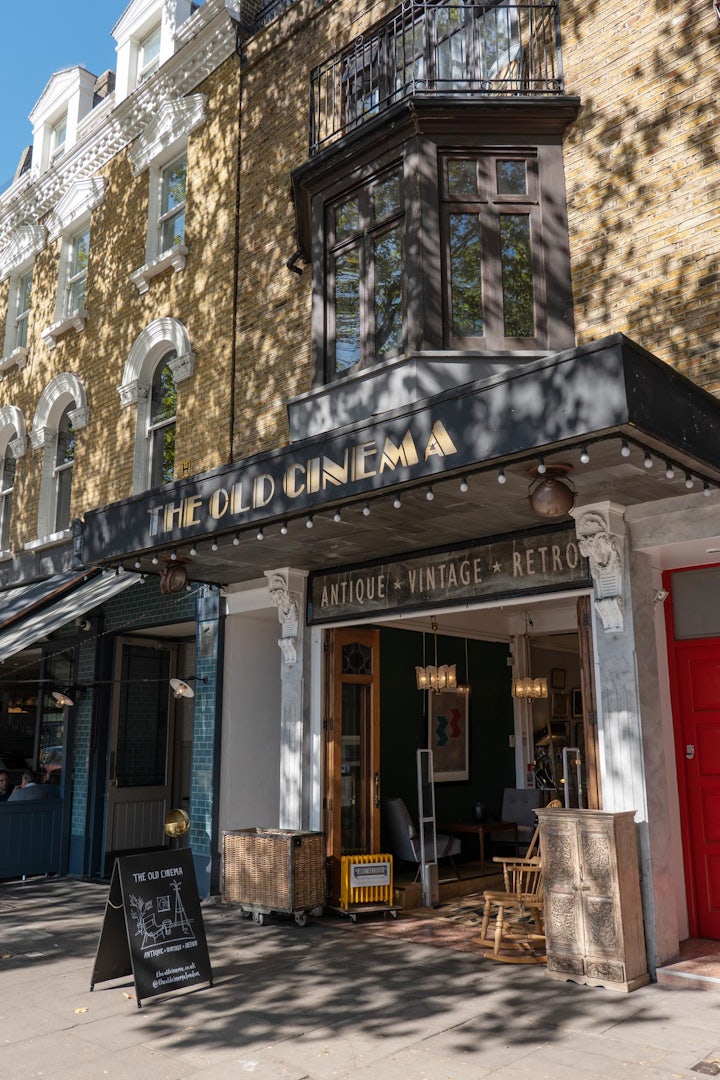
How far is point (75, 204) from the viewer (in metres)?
14.9

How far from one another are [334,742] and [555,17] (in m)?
7.67

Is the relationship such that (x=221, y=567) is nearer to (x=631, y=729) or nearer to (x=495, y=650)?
(x=631, y=729)

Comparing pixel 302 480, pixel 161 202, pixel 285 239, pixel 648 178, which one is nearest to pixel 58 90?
pixel 161 202

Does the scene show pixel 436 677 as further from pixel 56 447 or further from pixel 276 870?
pixel 56 447

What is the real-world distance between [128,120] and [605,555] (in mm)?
10893

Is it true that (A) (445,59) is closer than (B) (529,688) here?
Yes

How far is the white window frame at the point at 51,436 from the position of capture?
1409 cm

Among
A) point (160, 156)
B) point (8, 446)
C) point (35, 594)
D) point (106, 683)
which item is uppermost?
point (160, 156)

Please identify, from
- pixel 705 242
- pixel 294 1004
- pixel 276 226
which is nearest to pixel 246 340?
pixel 276 226

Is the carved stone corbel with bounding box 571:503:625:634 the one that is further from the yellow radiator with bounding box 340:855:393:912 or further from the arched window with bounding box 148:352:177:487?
the arched window with bounding box 148:352:177:487

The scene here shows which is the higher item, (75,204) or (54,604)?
(75,204)

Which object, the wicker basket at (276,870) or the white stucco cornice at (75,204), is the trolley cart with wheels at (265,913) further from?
the white stucco cornice at (75,204)

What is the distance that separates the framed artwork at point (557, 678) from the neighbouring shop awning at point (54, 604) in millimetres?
6752

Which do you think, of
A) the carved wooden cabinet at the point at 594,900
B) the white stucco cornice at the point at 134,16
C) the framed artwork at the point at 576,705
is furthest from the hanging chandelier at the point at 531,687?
the white stucco cornice at the point at 134,16
